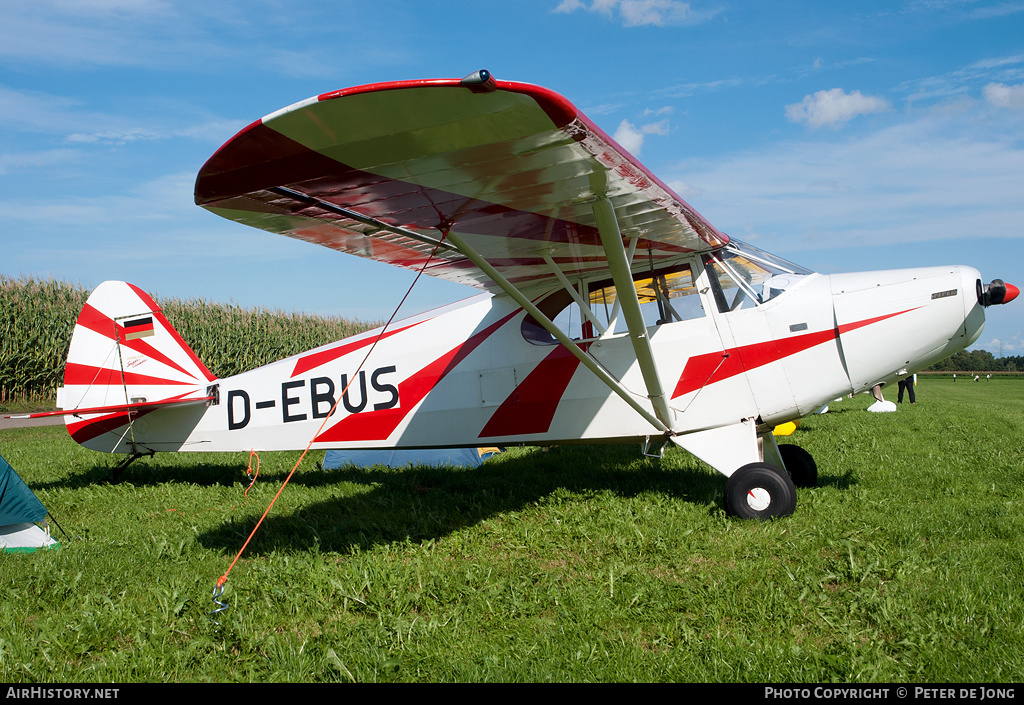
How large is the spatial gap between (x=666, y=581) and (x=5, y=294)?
20.0 metres

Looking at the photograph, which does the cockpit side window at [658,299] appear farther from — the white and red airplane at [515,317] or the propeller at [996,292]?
the propeller at [996,292]

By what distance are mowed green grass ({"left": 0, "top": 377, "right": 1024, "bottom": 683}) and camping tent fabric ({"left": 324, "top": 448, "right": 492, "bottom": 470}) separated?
1.65m

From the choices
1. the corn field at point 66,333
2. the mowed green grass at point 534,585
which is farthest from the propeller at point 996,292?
the corn field at point 66,333

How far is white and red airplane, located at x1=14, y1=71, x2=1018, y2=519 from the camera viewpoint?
3.29 m

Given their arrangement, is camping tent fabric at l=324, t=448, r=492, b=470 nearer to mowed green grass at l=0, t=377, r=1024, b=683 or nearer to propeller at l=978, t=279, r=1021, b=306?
mowed green grass at l=0, t=377, r=1024, b=683

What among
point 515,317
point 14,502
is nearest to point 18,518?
point 14,502

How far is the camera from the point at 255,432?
23.1 ft

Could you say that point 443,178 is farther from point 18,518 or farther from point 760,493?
point 18,518

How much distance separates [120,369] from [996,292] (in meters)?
8.95

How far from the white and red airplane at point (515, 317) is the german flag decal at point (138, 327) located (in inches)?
0.6

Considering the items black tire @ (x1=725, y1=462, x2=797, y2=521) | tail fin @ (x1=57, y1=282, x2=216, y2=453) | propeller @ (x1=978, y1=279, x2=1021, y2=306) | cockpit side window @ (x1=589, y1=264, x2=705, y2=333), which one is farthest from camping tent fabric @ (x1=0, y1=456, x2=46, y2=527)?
propeller @ (x1=978, y1=279, x2=1021, y2=306)

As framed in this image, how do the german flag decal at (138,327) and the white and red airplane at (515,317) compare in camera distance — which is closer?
the white and red airplane at (515,317)

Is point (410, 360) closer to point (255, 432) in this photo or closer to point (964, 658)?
point (255, 432)

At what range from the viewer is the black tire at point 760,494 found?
496cm
